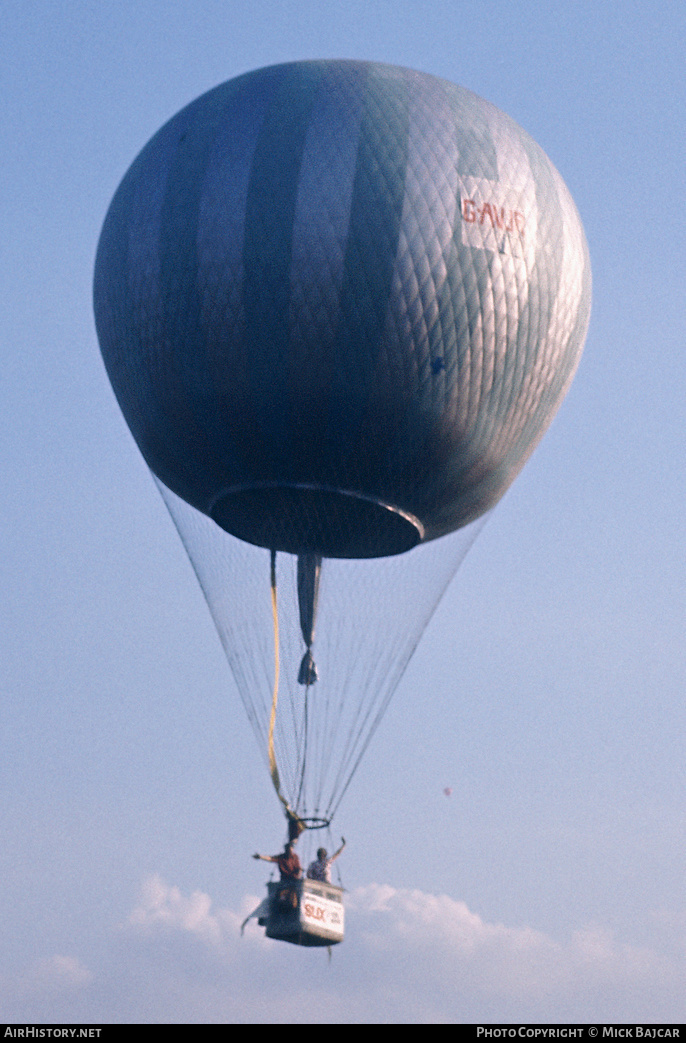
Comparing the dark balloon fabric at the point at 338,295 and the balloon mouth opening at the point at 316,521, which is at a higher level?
the dark balloon fabric at the point at 338,295

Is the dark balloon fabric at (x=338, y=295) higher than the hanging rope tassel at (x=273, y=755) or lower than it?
higher

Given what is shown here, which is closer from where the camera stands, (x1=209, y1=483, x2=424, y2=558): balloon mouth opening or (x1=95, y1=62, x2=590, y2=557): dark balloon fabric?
(x1=95, y1=62, x2=590, y2=557): dark balloon fabric

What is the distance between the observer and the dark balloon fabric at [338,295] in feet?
113

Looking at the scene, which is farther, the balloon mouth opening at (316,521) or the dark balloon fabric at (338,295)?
the balloon mouth opening at (316,521)

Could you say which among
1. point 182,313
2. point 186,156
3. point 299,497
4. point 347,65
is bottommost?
point 299,497

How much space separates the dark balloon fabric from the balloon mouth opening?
0.07 metres

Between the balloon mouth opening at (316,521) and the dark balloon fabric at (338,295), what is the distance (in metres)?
0.07

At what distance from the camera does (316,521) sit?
37.3m

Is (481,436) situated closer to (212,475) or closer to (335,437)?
(335,437)

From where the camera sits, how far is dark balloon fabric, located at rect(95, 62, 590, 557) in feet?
113

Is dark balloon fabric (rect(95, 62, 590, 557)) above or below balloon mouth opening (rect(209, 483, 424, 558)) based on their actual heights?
above

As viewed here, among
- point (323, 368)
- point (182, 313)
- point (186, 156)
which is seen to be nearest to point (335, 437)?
point (323, 368)

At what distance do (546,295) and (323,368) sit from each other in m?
4.94

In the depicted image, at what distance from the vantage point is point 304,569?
39.4 m
